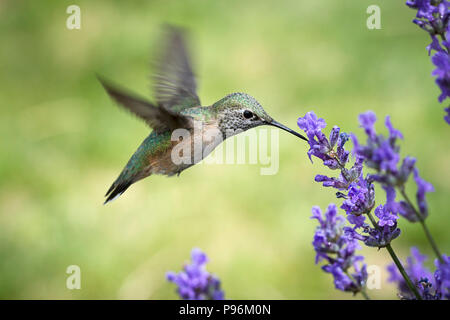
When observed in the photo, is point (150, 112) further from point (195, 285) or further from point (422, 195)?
point (422, 195)

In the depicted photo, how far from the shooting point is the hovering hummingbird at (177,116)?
6.12 ft

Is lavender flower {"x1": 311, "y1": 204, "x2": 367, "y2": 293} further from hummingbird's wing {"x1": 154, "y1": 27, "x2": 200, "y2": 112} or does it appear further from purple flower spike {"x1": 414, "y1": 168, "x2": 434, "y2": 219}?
hummingbird's wing {"x1": 154, "y1": 27, "x2": 200, "y2": 112}

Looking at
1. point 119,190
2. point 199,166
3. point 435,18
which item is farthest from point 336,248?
point 199,166

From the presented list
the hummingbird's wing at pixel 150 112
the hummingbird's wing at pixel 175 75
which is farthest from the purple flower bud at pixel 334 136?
the hummingbird's wing at pixel 175 75

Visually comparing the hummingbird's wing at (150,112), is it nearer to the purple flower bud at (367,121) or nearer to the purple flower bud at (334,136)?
the purple flower bud at (334,136)

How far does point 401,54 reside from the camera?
5418mm

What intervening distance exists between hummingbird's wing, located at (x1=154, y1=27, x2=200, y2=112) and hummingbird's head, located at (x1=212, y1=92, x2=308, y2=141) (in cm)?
23

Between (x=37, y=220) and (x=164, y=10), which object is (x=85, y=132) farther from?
(x=164, y=10)

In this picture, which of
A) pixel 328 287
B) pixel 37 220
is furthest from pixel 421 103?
pixel 37 220

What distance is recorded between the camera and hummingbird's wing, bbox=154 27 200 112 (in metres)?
1.96

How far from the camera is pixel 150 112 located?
5.51 ft

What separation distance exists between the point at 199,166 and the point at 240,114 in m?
2.74

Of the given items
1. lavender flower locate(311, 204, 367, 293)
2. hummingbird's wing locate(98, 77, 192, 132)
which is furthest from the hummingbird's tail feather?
lavender flower locate(311, 204, 367, 293)

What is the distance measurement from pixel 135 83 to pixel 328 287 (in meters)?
3.03
